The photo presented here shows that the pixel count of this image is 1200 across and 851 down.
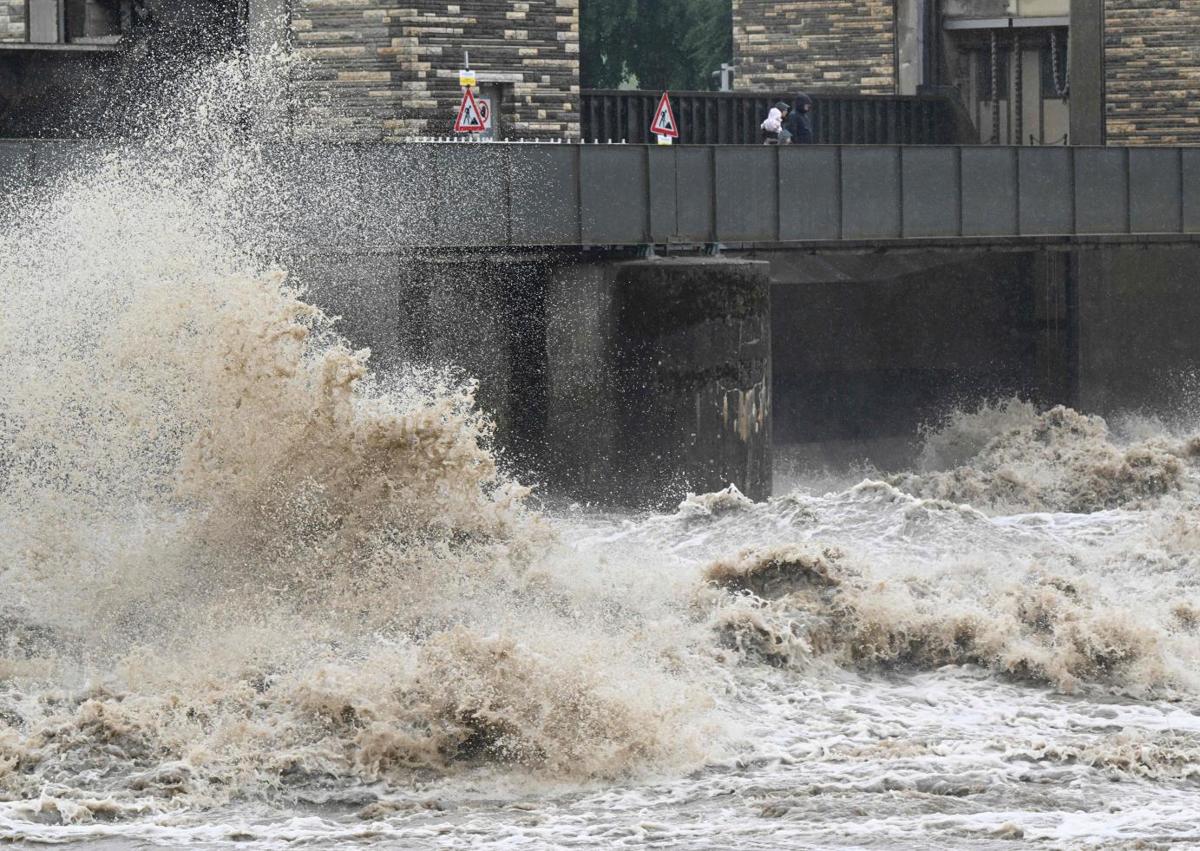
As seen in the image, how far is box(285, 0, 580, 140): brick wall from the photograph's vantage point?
26672mm

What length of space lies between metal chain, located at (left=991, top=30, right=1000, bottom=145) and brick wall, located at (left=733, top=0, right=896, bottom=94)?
2578 mm

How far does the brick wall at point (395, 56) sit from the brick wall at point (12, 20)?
5704mm

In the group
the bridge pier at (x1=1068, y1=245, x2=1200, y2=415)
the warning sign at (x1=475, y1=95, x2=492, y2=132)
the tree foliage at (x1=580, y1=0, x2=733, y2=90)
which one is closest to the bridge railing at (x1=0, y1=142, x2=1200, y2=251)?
the bridge pier at (x1=1068, y1=245, x2=1200, y2=415)

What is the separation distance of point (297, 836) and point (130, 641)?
4174 millimetres

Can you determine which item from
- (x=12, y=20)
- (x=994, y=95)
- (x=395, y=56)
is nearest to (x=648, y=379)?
(x=395, y=56)

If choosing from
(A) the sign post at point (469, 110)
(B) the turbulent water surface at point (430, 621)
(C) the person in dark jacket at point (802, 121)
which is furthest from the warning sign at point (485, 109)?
(C) the person in dark jacket at point (802, 121)

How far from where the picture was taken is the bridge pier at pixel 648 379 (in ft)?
74.8

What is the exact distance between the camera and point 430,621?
1611 cm

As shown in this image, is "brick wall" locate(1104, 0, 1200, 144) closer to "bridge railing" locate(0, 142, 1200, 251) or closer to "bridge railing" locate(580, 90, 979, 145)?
"bridge railing" locate(580, 90, 979, 145)

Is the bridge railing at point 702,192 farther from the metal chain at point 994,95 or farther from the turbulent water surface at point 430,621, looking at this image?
the metal chain at point 994,95

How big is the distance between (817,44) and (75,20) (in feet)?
42.2

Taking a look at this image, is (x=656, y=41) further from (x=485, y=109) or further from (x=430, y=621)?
(x=430, y=621)

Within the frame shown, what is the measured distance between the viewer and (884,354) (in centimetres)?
2917

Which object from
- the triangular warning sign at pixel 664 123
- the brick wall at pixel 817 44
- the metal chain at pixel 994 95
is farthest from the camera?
the metal chain at pixel 994 95
